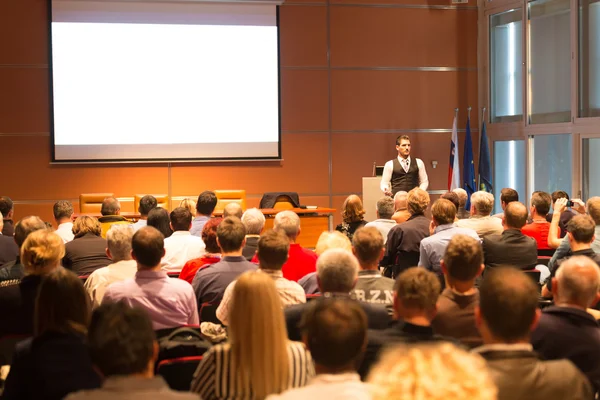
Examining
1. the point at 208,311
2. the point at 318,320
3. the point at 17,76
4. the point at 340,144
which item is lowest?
the point at 208,311

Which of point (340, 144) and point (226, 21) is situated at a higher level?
point (226, 21)

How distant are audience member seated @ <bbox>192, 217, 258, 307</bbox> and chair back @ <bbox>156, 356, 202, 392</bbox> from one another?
44.6 inches

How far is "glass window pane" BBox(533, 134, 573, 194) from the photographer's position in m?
10.1

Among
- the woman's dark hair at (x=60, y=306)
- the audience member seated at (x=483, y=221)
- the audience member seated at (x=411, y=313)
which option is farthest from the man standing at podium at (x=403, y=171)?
the woman's dark hair at (x=60, y=306)

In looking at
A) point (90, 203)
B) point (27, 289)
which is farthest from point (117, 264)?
point (90, 203)

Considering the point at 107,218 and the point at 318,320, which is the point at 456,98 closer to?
the point at 107,218

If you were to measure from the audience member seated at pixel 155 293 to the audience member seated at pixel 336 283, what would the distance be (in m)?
0.60

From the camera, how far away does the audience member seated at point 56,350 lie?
243cm

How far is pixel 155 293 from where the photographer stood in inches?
145

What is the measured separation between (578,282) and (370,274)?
1.24m

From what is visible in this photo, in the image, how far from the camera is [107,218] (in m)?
7.22

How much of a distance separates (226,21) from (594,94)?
4896 millimetres

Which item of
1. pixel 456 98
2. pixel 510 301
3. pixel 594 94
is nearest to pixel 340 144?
pixel 456 98

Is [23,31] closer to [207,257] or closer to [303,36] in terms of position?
[303,36]
